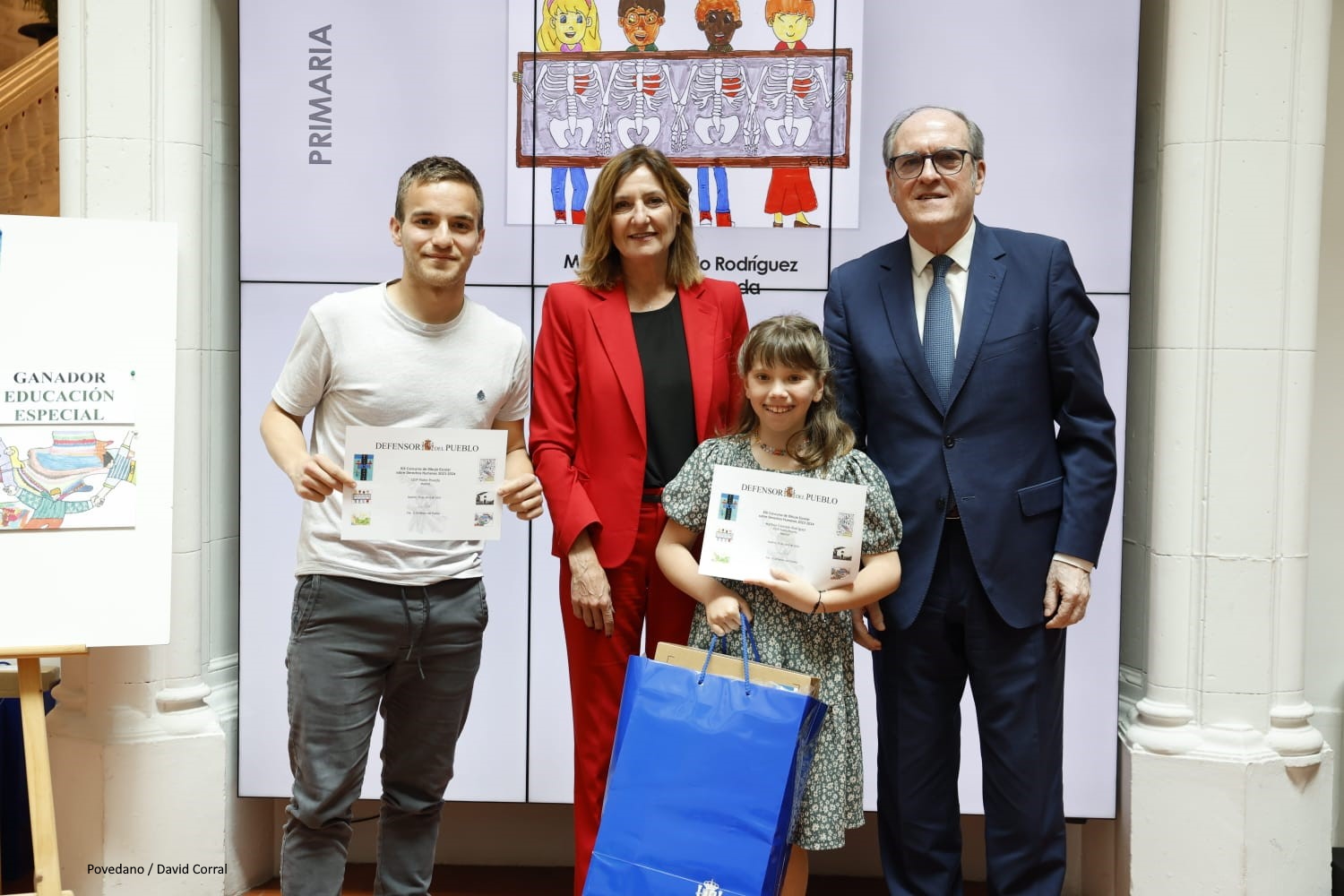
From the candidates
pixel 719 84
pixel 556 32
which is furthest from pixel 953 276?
pixel 556 32

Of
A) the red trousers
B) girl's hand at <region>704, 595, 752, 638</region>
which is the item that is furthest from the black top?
girl's hand at <region>704, 595, 752, 638</region>

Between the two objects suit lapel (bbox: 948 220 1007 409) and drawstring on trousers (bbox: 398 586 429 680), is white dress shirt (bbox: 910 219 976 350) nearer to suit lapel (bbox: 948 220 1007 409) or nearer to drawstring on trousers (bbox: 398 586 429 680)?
suit lapel (bbox: 948 220 1007 409)

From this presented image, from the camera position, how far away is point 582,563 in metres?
2.65

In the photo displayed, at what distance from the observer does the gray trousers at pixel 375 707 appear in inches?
99.2

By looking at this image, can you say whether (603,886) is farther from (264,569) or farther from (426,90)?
(426,90)

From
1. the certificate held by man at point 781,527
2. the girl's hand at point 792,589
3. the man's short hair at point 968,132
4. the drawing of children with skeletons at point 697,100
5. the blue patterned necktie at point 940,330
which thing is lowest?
Result: the girl's hand at point 792,589

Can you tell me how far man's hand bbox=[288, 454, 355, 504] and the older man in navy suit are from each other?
46.5 inches

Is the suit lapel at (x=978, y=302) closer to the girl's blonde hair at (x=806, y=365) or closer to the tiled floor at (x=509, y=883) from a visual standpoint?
the girl's blonde hair at (x=806, y=365)

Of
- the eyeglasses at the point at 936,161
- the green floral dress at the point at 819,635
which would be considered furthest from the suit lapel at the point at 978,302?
the green floral dress at the point at 819,635

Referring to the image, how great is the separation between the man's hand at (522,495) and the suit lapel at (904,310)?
0.92 m

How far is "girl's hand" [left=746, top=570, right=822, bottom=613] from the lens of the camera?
95.7 inches

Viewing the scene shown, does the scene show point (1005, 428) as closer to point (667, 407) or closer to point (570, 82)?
point (667, 407)

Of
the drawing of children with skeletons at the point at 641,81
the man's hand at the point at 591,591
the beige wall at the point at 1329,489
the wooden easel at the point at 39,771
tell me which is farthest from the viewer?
the beige wall at the point at 1329,489

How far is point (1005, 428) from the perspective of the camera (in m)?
2.54
